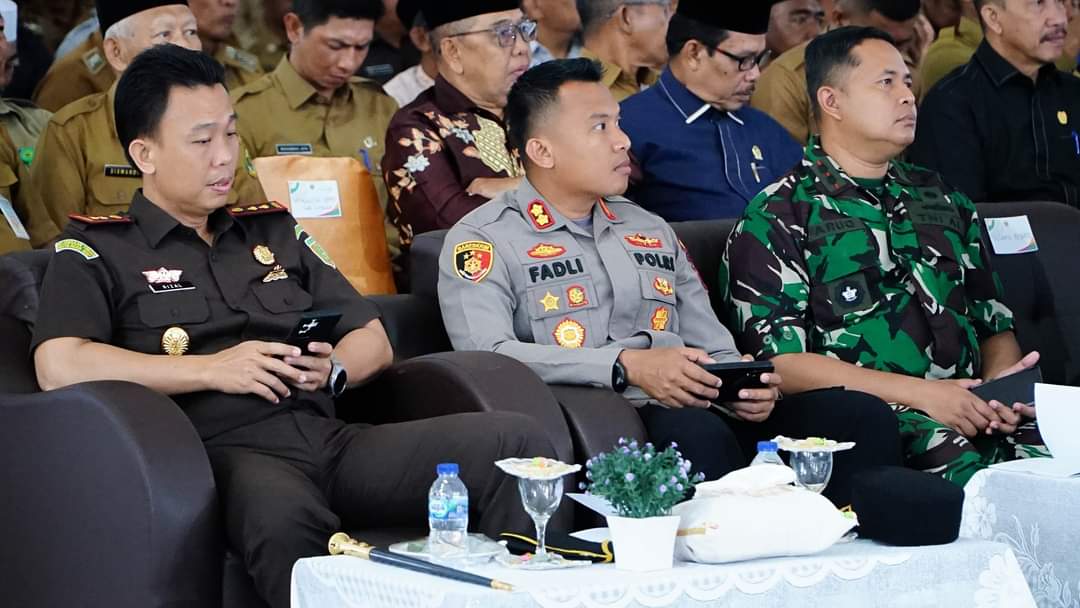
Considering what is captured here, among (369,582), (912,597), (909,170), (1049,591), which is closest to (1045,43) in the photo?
(909,170)

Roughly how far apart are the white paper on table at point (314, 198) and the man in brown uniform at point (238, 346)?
87 centimetres

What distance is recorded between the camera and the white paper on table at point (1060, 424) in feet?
9.15

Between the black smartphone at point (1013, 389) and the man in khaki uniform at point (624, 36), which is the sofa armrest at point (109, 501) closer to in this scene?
the black smartphone at point (1013, 389)

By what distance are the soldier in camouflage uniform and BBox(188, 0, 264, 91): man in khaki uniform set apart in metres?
2.05

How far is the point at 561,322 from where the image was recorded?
3578 mm

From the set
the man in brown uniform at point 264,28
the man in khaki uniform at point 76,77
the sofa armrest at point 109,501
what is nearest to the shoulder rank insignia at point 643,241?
the sofa armrest at point 109,501

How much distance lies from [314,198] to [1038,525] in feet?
7.37

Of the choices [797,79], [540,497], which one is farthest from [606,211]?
[797,79]

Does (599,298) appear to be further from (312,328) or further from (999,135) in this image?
(999,135)

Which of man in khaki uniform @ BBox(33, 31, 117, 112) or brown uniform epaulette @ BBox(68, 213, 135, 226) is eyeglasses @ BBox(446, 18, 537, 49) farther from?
brown uniform epaulette @ BBox(68, 213, 135, 226)

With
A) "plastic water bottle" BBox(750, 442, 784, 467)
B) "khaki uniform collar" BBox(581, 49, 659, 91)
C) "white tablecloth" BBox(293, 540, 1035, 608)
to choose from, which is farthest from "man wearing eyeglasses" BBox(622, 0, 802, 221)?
"white tablecloth" BBox(293, 540, 1035, 608)

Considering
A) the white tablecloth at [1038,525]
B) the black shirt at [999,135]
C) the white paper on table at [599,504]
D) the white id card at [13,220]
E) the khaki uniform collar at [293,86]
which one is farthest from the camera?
the black shirt at [999,135]

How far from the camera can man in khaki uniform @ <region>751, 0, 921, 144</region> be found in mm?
5582

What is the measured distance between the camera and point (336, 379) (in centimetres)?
316
